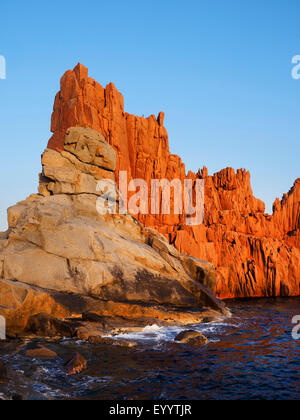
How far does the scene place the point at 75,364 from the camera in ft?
54.5

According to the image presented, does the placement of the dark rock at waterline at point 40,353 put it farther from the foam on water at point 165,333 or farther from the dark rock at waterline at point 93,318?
the dark rock at waterline at point 93,318

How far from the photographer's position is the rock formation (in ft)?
173

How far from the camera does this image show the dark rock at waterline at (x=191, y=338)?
22062 millimetres

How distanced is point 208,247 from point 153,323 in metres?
29.5

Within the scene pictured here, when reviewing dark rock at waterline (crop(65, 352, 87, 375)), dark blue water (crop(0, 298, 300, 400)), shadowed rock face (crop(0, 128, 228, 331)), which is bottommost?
dark blue water (crop(0, 298, 300, 400))

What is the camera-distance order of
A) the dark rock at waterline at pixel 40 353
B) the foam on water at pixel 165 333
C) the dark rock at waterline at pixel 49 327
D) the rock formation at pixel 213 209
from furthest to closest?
the rock formation at pixel 213 209
the dark rock at waterline at pixel 49 327
the foam on water at pixel 165 333
the dark rock at waterline at pixel 40 353

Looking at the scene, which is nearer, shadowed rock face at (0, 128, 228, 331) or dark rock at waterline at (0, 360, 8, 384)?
dark rock at waterline at (0, 360, 8, 384)

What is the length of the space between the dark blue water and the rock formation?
28.2 metres

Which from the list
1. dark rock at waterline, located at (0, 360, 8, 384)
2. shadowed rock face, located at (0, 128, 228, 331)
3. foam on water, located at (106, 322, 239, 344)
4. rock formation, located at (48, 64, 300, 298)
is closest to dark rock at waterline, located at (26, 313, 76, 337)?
shadowed rock face, located at (0, 128, 228, 331)

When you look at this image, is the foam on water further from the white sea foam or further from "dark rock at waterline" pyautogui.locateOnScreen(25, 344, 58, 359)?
"dark rock at waterline" pyautogui.locateOnScreen(25, 344, 58, 359)

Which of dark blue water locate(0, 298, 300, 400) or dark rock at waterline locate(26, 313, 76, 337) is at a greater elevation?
dark rock at waterline locate(26, 313, 76, 337)

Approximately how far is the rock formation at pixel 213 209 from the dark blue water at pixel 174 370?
28242 millimetres

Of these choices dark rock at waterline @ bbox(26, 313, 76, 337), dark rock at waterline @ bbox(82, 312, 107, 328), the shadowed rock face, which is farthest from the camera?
the shadowed rock face

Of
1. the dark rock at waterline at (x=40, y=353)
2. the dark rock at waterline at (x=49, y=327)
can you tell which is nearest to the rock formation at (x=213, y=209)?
the dark rock at waterline at (x=49, y=327)
